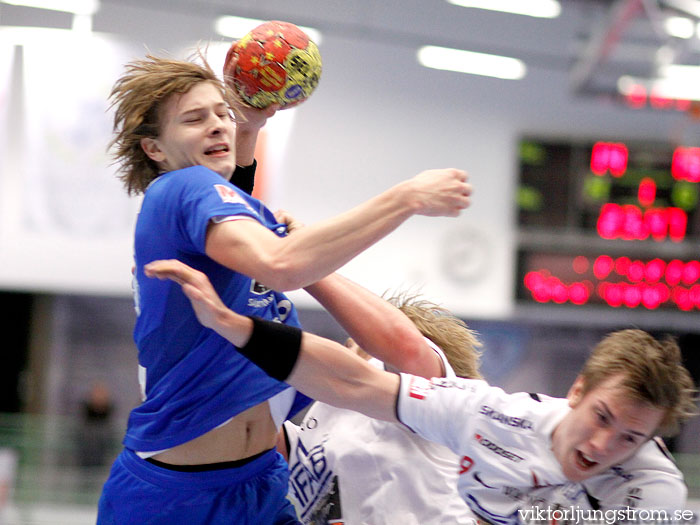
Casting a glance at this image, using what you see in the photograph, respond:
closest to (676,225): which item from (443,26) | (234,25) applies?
(443,26)

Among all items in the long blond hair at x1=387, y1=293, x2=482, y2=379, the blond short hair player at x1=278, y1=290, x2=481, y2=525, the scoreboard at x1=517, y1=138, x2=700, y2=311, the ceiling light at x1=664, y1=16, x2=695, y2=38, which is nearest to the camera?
the blond short hair player at x1=278, y1=290, x2=481, y2=525

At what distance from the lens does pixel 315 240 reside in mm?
1851

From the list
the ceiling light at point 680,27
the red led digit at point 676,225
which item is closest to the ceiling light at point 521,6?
the ceiling light at point 680,27

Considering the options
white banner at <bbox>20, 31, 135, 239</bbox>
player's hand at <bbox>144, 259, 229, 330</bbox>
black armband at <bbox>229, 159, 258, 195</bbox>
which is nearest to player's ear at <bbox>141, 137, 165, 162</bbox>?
black armband at <bbox>229, 159, 258, 195</bbox>

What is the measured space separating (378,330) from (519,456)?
488 millimetres

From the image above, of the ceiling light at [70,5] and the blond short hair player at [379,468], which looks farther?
the ceiling light at [70,5]

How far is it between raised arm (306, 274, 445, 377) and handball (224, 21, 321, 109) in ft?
1.91

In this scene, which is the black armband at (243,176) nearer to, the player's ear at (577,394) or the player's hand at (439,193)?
the player's hand at (439,193)

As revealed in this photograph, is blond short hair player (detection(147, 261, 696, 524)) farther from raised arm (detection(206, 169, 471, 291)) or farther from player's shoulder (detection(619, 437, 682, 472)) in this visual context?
raised arm (detection(206, 169, 471, 291))

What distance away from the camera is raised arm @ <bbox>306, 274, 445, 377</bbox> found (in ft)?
7.48

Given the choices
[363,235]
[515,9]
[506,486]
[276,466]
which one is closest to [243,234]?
[363,235]

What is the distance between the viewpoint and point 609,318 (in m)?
9.58

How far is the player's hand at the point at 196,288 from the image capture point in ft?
6.02

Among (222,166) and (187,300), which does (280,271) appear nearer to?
(187,300)
